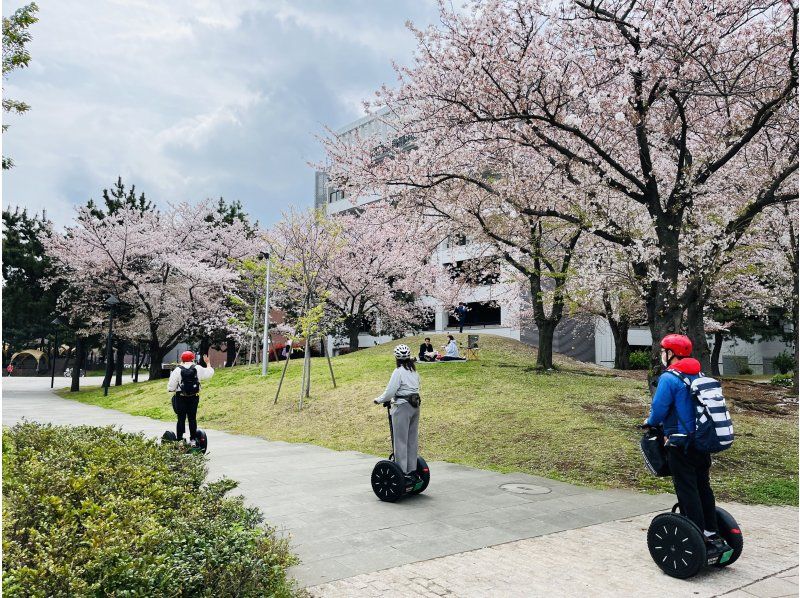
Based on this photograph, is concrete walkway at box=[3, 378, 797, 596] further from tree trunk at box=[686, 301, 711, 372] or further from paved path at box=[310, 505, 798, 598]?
tree trunk at box=[686, 301, 711, 372]

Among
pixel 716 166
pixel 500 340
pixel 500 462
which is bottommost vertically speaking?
pixel 500 462

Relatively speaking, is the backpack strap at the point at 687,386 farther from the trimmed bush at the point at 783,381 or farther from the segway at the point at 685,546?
the trimmed bush at the point at 783,381

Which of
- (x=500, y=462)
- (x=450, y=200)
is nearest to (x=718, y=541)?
(x=500, y=462)

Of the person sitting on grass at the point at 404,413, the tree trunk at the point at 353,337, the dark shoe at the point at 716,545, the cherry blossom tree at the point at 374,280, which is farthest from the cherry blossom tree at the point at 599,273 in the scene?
the tree trunk at the point at 353,337

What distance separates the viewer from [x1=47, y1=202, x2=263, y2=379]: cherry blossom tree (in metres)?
31.1

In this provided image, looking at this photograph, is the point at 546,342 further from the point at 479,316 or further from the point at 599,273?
the point at 479,316

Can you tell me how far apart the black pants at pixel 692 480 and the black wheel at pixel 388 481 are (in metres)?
3.24

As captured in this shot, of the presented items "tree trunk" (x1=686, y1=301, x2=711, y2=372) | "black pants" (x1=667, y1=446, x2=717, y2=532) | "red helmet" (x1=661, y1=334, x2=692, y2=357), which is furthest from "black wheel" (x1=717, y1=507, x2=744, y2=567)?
"tree trunk" (x1=686, y1=301, x2=711, y2=372)

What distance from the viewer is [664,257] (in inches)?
437

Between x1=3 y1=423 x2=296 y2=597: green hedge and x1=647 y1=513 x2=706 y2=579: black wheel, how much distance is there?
9.85 feet

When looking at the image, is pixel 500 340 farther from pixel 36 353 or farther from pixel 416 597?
pixel 36 353

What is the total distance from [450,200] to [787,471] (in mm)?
8607

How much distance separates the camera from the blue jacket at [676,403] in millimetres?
4711

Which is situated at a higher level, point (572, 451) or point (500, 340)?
point (500, 340)
